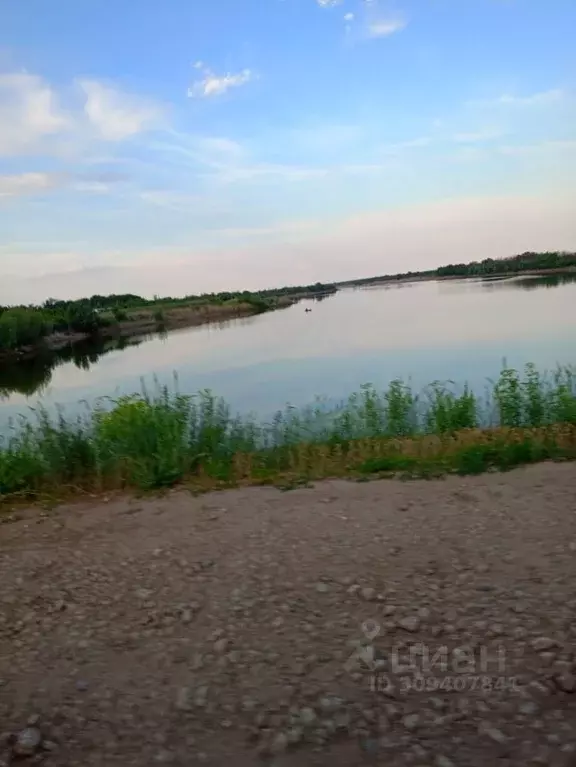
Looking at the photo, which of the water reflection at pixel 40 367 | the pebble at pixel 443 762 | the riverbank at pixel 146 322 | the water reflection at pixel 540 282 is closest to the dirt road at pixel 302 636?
the pebble at pixel 443 762

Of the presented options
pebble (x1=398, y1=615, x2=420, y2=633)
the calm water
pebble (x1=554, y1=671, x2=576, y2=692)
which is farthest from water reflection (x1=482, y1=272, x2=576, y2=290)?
pebble (x1=554, y1=671, x2=576, y2=692)

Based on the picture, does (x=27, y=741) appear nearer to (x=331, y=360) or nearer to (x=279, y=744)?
(x=279, y=744)

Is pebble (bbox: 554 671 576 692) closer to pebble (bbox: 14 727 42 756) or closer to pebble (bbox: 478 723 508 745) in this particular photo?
pebble (bbox: 478 723 508 745)

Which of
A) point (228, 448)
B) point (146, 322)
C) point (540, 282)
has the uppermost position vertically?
point (146, 322)

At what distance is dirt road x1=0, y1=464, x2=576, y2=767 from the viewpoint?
2.60m

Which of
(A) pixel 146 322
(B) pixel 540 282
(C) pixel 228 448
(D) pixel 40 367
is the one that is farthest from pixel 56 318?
(C) pixel 228 448

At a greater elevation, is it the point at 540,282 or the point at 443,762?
the point at 540,282

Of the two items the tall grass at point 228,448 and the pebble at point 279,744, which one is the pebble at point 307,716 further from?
Result: the tall grass at point 228,448

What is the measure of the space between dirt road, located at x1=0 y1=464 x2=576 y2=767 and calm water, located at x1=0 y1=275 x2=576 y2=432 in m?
7.40

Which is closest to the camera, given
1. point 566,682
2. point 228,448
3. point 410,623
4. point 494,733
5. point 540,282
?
point 494,733

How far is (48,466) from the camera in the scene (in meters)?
7.08

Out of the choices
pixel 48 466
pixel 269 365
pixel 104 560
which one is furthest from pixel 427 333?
pixel 104 560

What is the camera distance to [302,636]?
3318mm

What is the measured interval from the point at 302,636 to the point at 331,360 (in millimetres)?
22230
